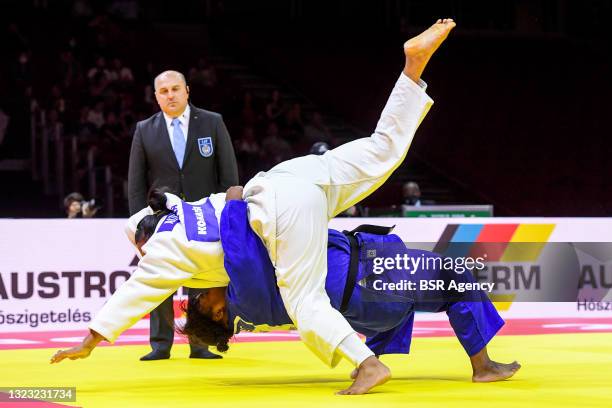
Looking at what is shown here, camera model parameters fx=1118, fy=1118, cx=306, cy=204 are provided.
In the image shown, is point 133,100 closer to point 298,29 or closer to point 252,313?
point 298,29

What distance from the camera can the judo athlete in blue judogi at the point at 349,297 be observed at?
4.95m

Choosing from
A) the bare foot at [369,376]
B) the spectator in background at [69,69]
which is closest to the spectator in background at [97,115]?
the spectator in background at [69,69]

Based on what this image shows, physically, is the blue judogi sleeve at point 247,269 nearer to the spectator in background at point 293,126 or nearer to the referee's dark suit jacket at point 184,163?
the referee's dark suit jacket at point 184,163

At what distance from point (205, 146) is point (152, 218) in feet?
6.09

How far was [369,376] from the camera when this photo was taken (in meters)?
4.73

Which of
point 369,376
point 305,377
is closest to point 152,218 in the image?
point 305,377

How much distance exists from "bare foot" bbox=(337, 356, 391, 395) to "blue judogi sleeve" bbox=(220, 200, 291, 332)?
0.50m

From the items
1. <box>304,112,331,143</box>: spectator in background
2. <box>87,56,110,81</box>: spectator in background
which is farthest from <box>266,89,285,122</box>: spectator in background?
<box>87,56,110,81</box>: spectator in background

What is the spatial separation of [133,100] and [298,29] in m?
4.89

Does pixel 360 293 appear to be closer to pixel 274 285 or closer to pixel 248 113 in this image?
pixel 274 285

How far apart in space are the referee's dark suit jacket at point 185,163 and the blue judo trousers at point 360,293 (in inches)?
76.1

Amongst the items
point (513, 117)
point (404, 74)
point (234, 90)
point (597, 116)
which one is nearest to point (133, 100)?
point (234, 90)

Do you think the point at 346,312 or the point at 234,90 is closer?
the point at 346,312

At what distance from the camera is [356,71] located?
19.0 m
